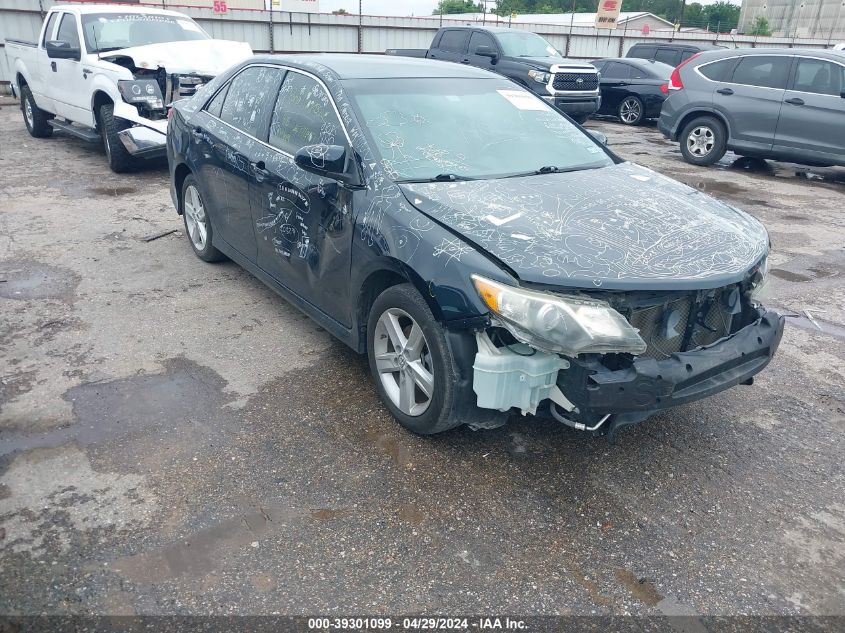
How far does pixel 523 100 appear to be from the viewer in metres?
4.39

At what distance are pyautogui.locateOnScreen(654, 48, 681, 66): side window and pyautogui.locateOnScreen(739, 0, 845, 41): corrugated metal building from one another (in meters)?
37.1

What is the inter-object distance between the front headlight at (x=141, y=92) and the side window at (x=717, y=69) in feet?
26.6

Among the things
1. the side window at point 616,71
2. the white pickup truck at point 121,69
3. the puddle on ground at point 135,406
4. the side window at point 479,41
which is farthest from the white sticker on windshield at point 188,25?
the side window at point 616,71

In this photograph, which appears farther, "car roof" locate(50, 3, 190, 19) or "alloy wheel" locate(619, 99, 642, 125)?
"alloy wheel" locate(619, 99, 642, 125)

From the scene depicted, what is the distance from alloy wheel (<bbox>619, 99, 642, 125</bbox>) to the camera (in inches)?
605

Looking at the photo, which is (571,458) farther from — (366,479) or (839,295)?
(839,295)

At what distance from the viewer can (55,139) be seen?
1116cm

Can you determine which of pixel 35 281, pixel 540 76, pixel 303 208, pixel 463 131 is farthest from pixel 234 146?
pixel 540 76

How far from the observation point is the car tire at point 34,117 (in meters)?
10.8

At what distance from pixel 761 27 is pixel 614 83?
54.7 meters

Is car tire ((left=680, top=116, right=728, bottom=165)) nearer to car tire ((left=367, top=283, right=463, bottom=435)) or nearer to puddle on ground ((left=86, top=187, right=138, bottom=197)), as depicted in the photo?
puddle on ground ((left=86, top=187, right=138, bottom=197))

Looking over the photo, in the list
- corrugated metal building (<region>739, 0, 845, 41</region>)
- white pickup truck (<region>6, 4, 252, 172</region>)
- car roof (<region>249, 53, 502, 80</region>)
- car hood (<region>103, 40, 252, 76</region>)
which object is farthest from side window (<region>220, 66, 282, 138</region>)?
corrugated metal building (<region>739, 0, 845, 41</region>)

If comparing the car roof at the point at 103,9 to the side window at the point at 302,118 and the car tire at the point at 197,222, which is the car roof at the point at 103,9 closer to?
the car tire at the point at 197,222

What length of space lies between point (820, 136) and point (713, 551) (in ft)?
28.8
